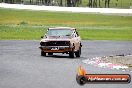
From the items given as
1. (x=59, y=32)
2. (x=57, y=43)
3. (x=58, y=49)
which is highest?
(x=59, y=32)

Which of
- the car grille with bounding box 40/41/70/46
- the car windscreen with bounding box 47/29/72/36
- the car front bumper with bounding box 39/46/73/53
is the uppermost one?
the car windscreen with bounding box 47/29/72/36

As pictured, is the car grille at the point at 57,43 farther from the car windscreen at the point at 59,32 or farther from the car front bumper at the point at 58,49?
the car windscreen at the point at 59,32

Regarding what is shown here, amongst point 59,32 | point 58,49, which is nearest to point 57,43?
point 58,49

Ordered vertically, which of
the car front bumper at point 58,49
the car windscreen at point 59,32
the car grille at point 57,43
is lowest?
the car front bumper at point 58,49

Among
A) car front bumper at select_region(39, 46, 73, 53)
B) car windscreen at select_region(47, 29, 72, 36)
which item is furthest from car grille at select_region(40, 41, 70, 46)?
car windscreen at select_region(47, 29, 72, 36)

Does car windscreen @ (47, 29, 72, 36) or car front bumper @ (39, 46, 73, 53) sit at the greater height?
car windscreen @ (47, 29, 72, 36)

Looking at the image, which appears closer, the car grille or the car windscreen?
the car grille

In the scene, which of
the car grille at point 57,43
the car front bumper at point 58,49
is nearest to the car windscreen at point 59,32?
the car grille at point 57,43

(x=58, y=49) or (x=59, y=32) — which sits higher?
(x=59, y=32)

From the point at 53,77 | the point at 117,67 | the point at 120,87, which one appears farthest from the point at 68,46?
the point at 120,87

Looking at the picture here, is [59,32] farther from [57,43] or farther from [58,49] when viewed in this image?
[58,49]

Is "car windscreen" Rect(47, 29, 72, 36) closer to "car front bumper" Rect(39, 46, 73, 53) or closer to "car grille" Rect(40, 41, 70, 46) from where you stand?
"car grille" Rect(40, 41, 70, 46)

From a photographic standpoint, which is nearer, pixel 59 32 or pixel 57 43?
pixel 57 43

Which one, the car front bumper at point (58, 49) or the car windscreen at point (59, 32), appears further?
the car windscreen at point (59, 32)
